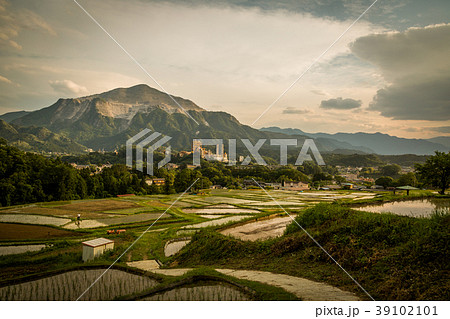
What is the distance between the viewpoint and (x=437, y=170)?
16.4 meters

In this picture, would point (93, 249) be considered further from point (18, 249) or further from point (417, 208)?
point (417, 208)

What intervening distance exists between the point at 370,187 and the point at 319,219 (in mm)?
29802

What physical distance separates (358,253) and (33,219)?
76.5ft

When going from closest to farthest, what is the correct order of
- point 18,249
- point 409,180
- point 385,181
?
point 18,249 → point 409,180 → point 385,181

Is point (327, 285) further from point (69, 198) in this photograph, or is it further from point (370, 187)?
point (69, 198)

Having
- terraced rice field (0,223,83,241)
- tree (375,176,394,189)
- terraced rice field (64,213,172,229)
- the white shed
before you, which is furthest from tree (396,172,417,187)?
terraced rice field (0,223,83,241)

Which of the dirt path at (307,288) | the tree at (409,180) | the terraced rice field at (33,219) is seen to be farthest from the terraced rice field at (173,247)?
the tree at (409,180)

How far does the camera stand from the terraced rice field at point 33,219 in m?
17.9

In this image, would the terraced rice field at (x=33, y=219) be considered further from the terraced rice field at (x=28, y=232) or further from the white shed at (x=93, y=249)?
the white shed at (x=93, y=249)

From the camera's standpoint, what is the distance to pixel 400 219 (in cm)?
784

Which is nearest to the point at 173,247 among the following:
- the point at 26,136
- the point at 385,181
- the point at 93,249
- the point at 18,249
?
the point at 93,249

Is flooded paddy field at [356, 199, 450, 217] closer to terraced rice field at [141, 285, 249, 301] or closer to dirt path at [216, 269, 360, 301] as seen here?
dirt path at [216, 269, 360, 301]

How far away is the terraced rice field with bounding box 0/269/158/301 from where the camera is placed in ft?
19.0

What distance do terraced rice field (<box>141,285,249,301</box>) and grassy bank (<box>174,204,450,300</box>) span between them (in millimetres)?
2652
